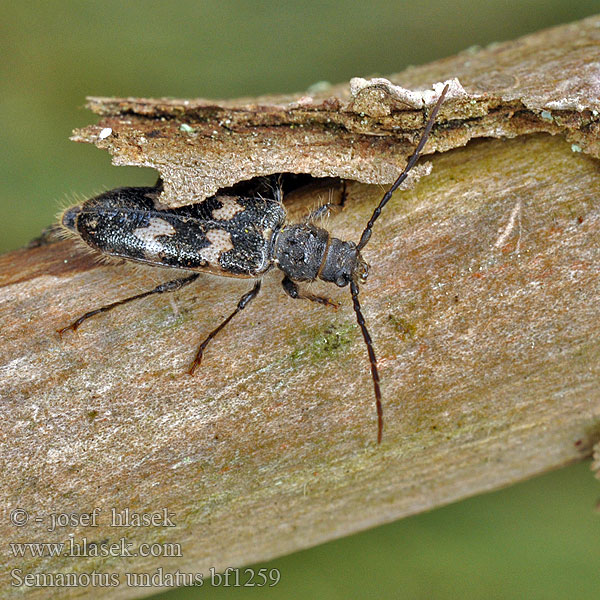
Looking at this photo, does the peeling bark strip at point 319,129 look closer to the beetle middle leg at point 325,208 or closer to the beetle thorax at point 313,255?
the beetle middle leg at point 325,208

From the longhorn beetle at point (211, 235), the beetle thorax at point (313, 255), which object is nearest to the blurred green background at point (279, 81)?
the longhorn beetle at point (211, 235)

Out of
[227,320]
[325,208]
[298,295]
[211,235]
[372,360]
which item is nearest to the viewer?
[372,360]

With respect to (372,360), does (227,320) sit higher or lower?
higher

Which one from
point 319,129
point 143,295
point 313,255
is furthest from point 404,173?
point 143,295

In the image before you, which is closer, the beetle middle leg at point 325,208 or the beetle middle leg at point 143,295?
the beetle middle leg at point 143,295

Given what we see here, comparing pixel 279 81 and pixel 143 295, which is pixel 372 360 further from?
pixel 279 81

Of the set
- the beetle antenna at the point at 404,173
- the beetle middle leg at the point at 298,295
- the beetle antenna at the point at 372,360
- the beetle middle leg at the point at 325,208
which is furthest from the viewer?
the beetle middle leg at the point at 325,208

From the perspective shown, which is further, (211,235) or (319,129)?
(211,235)

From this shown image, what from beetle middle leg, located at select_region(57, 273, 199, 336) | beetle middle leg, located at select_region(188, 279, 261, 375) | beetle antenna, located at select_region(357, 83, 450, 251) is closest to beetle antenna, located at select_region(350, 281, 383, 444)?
beetle antenna, located at select_region(357, 83, 450, 251)
